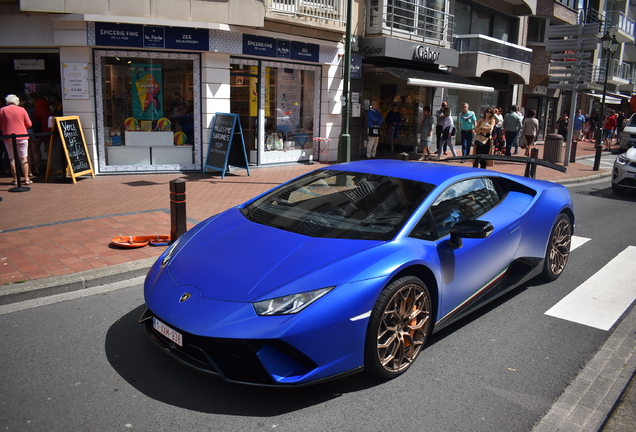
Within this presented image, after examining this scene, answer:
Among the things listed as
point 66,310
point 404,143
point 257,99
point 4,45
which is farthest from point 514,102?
point 66,310

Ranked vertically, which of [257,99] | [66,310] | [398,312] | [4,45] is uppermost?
[4,45]

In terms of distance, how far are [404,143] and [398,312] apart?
59.2 feet

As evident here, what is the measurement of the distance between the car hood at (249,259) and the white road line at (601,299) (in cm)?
251

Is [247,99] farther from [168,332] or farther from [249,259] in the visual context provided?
[168,332]

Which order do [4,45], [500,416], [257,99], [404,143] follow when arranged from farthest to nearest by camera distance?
[404,143] → [257,99] → [4,45] → [500,416]

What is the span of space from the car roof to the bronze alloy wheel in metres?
1.25

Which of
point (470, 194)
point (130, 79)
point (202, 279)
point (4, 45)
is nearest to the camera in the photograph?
point (202, 279)

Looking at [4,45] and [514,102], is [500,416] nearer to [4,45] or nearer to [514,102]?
[4,45]

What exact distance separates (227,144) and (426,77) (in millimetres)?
8474

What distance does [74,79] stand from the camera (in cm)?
1187

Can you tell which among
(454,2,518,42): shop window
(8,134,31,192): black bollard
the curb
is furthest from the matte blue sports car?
(454,2,518,42): shop window

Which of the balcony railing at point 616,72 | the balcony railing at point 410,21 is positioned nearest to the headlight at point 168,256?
the balcony railing at point 410,21

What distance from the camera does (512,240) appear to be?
486 centimetres

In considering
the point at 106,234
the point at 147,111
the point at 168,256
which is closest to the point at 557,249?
the point at 168,256
